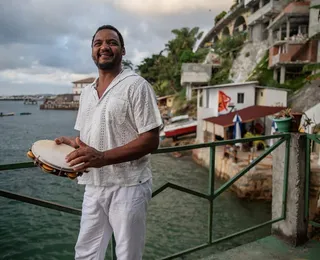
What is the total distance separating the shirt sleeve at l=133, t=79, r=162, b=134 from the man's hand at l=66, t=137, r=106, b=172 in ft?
0.85

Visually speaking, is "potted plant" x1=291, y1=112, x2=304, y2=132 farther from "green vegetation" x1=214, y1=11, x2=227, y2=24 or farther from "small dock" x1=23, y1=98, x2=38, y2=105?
"small dock" x1=23, y1=98, x2=38, y2=105

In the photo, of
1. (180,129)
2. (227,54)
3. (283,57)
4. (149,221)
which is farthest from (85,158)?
(227,54)

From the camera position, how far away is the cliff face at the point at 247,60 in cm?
3157

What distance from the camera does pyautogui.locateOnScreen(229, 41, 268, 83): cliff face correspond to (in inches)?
1243

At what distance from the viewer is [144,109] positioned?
1589 mm

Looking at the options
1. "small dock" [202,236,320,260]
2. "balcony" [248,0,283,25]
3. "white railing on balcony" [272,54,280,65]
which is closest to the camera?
"small dock" [202,236,320,260]

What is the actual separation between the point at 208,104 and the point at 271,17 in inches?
532

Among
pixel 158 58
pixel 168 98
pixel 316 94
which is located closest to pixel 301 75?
pixel 316 94

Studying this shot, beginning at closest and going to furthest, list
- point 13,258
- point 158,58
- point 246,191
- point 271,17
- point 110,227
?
point 110,227
point 13,258
point 246,191
point 271,17
point 158,58

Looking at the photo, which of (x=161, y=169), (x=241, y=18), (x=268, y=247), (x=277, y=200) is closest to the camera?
(x=268, y=247)

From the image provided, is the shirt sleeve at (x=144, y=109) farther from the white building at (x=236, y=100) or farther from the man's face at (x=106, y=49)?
the white building at (x=236, y=100)

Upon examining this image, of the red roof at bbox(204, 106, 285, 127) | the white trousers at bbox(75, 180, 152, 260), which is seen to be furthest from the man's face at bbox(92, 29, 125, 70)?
the red roof at bbox(204, 106, 285, 127)

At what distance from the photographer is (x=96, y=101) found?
67.6 inches

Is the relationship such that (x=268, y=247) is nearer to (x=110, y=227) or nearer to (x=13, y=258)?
(x=110, y=227)
